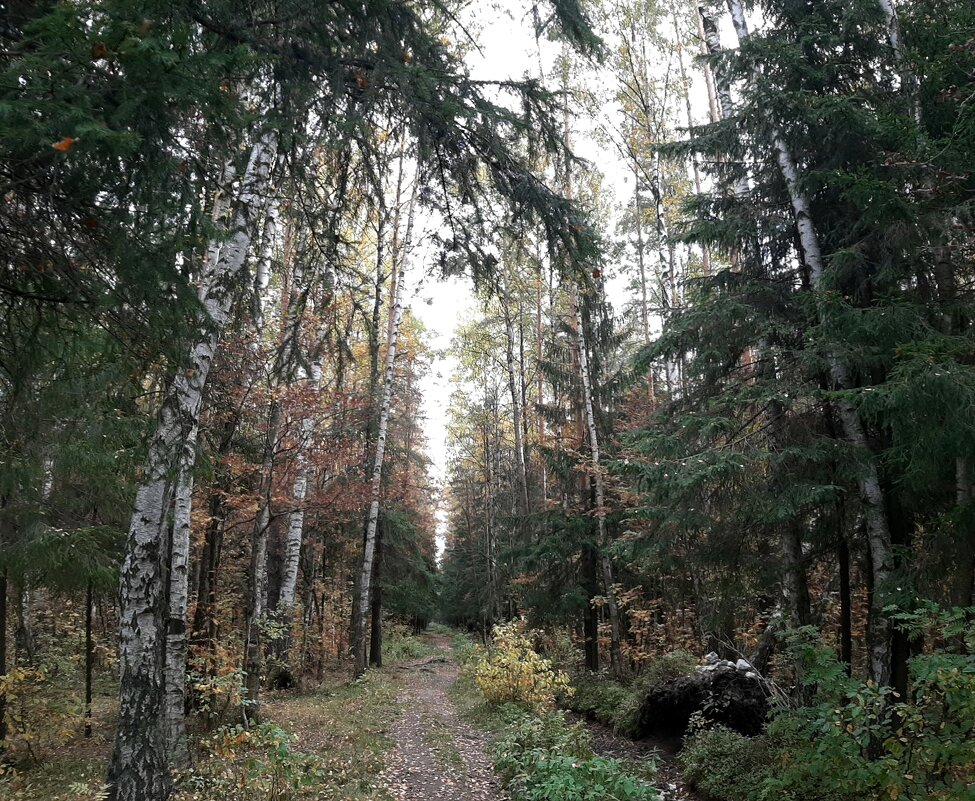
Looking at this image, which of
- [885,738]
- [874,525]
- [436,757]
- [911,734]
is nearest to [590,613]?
[436,757]

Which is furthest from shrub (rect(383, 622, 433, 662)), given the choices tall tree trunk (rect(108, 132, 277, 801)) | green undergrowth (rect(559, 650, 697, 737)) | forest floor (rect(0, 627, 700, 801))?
tall tree trunk (rect(108, 132, 277, 801))

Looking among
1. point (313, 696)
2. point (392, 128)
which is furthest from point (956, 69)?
point (313, 696)

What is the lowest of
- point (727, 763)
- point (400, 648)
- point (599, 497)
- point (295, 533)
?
point (400, 648)

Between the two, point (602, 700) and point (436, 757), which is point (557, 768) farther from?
point (602, 700)

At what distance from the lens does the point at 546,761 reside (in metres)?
5.61

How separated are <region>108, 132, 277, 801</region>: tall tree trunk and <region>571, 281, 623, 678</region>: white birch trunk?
319 inches

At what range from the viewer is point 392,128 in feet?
14.6

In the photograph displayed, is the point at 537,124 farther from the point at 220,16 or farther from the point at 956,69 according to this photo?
the point at 956,69

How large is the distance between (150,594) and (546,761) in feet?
13.2

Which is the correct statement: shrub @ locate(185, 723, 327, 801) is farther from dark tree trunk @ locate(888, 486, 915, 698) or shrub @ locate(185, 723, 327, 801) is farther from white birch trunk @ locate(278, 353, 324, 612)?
dark tree trunk @ locate(888, 486, 915, 698)

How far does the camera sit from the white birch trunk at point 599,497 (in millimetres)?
12414

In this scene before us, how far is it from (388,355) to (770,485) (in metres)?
9.60

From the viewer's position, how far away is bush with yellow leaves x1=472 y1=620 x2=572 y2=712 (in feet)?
33.9

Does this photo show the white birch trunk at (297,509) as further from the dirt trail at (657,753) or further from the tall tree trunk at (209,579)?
the dirt trail at (657,753)
